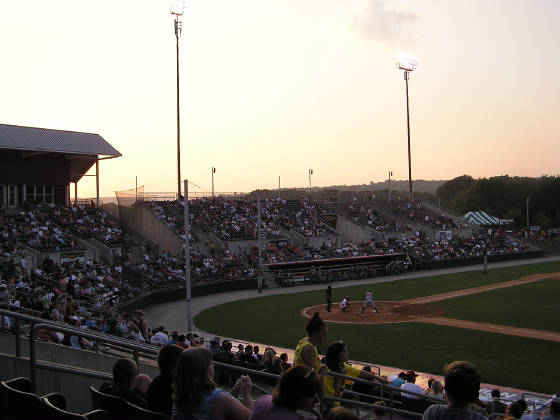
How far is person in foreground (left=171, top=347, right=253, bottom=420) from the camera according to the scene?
3977 mm

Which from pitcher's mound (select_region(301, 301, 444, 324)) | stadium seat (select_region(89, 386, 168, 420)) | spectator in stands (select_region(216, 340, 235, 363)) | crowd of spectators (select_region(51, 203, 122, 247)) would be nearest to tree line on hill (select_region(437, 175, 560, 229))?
pitcher's mound (select_region(301, 301, 444, 324))

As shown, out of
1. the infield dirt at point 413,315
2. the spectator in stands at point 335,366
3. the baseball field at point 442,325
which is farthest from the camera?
the infield dirt at point 413,315

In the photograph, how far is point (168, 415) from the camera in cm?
492

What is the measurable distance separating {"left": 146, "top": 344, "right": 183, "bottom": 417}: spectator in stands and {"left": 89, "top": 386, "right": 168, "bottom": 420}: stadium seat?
0.49 ft

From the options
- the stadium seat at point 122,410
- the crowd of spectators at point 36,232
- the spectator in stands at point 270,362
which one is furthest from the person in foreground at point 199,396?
the crowd of spectators at point 36,232

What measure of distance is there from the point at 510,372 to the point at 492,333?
5788 mm

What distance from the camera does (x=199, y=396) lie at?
13.1 ft

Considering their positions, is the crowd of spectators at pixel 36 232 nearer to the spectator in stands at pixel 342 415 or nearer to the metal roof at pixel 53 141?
the metal roof at pixel 53 141

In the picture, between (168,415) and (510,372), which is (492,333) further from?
(168,415)

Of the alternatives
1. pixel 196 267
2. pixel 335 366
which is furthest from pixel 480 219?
pixel 335 366

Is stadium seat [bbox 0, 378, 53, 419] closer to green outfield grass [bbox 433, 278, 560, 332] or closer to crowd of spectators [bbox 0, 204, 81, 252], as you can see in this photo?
green outfield grass [bbox 433, 278, 560, 332]

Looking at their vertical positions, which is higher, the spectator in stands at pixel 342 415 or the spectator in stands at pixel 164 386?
the spectator in stands at pixel 342 415

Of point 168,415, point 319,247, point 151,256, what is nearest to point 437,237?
point 319,247

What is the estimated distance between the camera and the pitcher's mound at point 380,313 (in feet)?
87.2
